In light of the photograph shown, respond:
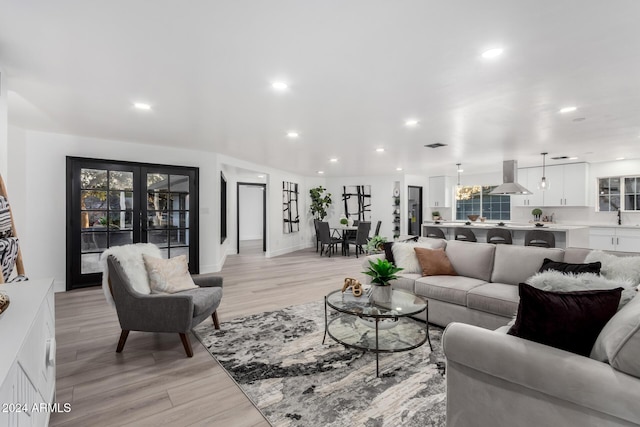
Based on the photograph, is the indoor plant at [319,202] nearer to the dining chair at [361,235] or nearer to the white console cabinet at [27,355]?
the dining chair at [361,235]

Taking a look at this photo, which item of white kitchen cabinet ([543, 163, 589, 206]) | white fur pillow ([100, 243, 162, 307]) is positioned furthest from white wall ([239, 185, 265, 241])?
white kitchen cabinet ([543, 163, 589, 206])

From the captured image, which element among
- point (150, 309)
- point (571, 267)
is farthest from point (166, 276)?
point (571, 267)

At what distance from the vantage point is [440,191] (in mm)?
10375

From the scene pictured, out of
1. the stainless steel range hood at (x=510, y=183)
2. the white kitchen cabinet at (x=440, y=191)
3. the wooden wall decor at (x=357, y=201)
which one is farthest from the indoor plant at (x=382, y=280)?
the white kitchen cabinet at (x=440, y=191)

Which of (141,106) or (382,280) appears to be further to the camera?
(141,106)

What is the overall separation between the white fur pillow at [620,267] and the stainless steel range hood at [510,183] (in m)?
4.30

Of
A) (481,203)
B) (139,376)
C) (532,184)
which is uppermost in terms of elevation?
(532,184)

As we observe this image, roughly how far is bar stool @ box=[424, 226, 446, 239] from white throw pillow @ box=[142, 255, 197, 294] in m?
5.16

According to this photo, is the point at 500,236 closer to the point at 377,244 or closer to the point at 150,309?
the point at 377,244

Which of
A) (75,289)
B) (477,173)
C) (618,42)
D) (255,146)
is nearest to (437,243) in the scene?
(618,42)

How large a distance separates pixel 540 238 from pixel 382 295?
14.0ft

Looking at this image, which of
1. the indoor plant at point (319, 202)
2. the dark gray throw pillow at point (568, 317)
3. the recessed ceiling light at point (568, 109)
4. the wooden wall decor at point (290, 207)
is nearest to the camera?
the dark gray throw pillow at point (568, 317)

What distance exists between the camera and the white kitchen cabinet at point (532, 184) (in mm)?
8070

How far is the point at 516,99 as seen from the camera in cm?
323
